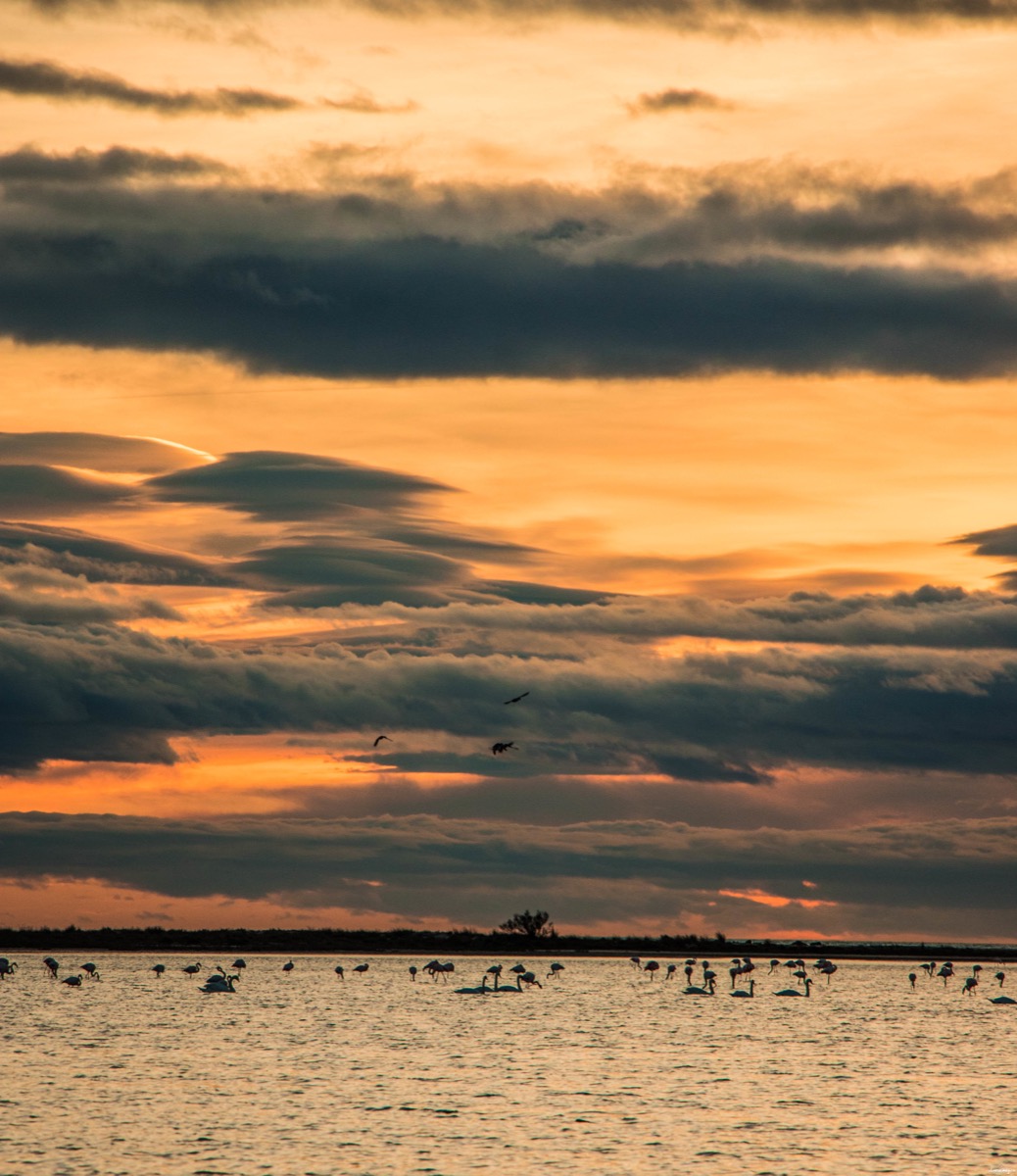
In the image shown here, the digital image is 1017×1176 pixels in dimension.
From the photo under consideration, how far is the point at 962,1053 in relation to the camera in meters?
88.1

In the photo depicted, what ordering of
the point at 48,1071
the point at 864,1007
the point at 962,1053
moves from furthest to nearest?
the point at 864,1007 → the point at 962,1053 → the point at 48,1071

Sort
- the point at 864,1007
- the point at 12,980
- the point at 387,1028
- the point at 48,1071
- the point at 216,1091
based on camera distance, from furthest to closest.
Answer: the point at 12,980
the point at 864,1007
the point at 387,1028
the point at 48,1071
the point at 216,1091

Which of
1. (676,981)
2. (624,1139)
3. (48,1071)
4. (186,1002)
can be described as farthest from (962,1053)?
(676,981)

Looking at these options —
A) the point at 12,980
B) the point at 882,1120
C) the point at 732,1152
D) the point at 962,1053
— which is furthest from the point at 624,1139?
the point at 12,980

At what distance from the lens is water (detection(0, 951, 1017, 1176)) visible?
1912 inches

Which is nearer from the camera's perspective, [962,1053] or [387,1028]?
[962,1053]

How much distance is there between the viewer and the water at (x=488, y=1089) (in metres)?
48.6

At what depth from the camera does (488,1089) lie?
66.1m

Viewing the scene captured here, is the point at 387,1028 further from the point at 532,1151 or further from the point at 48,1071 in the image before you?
the point at 532,1151

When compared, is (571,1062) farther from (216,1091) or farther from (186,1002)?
(186,1002)

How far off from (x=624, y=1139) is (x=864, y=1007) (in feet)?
279

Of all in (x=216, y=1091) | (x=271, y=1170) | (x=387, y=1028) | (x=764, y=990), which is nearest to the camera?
(x=271, y=1170)

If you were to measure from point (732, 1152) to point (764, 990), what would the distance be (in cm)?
11431

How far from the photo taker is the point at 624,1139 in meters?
52.5
